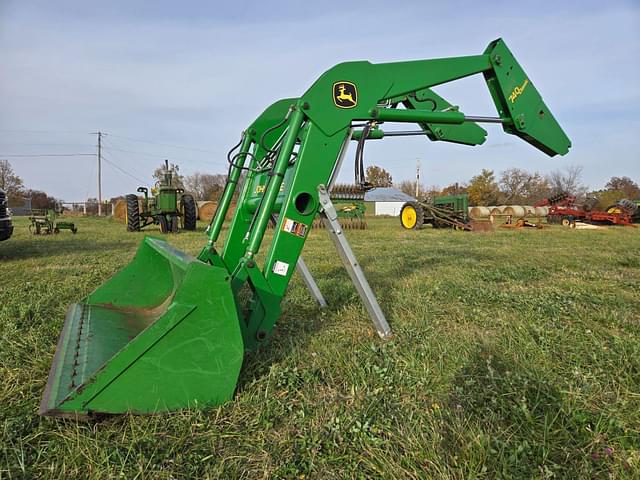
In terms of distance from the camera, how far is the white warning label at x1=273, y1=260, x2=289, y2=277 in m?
2.39

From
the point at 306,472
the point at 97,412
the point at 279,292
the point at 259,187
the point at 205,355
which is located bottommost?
the point at 306,472

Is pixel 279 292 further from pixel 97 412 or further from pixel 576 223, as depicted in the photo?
pixel 576 223

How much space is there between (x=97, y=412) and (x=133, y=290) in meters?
1.46

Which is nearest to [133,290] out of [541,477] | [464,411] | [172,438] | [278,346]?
[278,346]

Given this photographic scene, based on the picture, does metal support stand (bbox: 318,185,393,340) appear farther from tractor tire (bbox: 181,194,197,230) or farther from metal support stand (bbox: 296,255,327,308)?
tractor tire (bbox: 181,194,197,230)

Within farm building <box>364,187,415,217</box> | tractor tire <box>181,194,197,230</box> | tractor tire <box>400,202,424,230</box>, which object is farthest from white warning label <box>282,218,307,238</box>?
farm building <box>364,187,415,217</box>

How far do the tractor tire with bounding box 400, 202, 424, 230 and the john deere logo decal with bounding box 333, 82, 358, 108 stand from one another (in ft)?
49.9

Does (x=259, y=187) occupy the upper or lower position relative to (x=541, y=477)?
upper

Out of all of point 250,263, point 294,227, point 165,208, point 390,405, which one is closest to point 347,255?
point 294,227

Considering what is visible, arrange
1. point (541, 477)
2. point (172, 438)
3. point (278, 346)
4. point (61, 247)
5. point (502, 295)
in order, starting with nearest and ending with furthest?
point (541, 477) → point (172, 438) → point (278, 346) → point (502, 295) → point (61, 247)

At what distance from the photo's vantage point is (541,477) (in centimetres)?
148

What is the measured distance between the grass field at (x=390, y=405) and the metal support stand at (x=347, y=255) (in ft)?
0.51

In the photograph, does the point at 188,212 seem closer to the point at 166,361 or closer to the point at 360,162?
the point at 360,162

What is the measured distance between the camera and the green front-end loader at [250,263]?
1.83 meters
